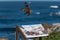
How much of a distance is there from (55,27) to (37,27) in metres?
0.85

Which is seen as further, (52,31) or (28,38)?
(52,31)

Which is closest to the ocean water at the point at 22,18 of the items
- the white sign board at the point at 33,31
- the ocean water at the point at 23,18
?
the ocean water at the point at 23,18

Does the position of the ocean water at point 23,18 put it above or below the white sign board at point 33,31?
above

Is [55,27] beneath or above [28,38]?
above

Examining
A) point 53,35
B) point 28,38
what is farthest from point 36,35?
point 53,35

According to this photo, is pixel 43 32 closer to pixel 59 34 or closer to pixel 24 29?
pixel 24 29

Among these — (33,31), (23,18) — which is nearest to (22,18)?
(23,18)

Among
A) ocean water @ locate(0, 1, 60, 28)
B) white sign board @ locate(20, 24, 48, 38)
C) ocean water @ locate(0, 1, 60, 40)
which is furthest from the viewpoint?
ocean water @ locate(0, 1, 60, 28)

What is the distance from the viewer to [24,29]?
407 centimetres

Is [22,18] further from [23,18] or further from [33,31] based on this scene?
[33,31]

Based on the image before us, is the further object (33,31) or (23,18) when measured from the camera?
(23,18)

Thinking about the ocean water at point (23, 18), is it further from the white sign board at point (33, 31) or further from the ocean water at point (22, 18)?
the white sign board at point (33, 31)

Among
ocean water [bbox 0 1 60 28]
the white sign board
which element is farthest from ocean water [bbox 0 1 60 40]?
the white sign board

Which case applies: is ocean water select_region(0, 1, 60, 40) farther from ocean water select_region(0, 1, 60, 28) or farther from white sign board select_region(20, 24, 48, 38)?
white sign board select_region(20, 24, 48, 38)
